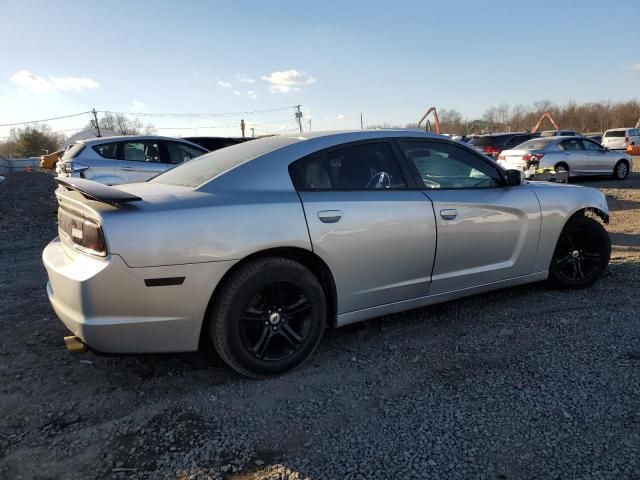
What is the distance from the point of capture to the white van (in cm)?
2559

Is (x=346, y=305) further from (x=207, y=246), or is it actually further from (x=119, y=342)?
(x=119, y=342)

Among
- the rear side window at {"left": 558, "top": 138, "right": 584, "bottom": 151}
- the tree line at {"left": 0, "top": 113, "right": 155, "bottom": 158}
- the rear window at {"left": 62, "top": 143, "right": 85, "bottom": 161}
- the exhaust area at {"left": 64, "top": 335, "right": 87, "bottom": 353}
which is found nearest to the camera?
the exhaust area at {"left": 64, "top": 335, "right": 87, "bottom": 353}

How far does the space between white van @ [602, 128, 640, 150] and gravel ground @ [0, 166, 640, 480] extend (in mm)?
26537

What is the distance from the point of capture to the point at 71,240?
2766 millimetres

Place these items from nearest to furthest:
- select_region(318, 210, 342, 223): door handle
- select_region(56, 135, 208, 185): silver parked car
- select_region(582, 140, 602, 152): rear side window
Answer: select_region(318, 210, 342, 223): door handle → select_region(56, 135, 208, 185): silver parked car → select_region(582, 140, 602, 152): rear side window

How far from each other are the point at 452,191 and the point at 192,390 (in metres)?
2.28

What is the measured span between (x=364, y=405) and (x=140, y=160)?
765cm

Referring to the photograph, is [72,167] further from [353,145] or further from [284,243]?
[284,243]

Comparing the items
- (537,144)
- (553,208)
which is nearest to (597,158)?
(537,144)

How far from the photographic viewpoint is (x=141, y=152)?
8.92 m

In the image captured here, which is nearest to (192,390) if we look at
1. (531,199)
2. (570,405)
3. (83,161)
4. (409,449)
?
(409,449)

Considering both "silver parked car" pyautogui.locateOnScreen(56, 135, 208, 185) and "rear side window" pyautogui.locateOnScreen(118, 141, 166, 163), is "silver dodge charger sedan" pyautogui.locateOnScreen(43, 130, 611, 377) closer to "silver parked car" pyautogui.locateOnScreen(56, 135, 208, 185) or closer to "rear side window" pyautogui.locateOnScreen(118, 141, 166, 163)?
"silver parked car" pyautogui.locateOnScreen(56, 135, 208, 185)

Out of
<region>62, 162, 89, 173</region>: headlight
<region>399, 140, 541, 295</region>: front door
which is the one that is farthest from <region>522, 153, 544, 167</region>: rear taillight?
<region>62, 162, 89, 173</region>: headlight

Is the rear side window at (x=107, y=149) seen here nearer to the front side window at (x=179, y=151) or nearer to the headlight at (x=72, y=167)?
the headlight at (x=72, y=167)
